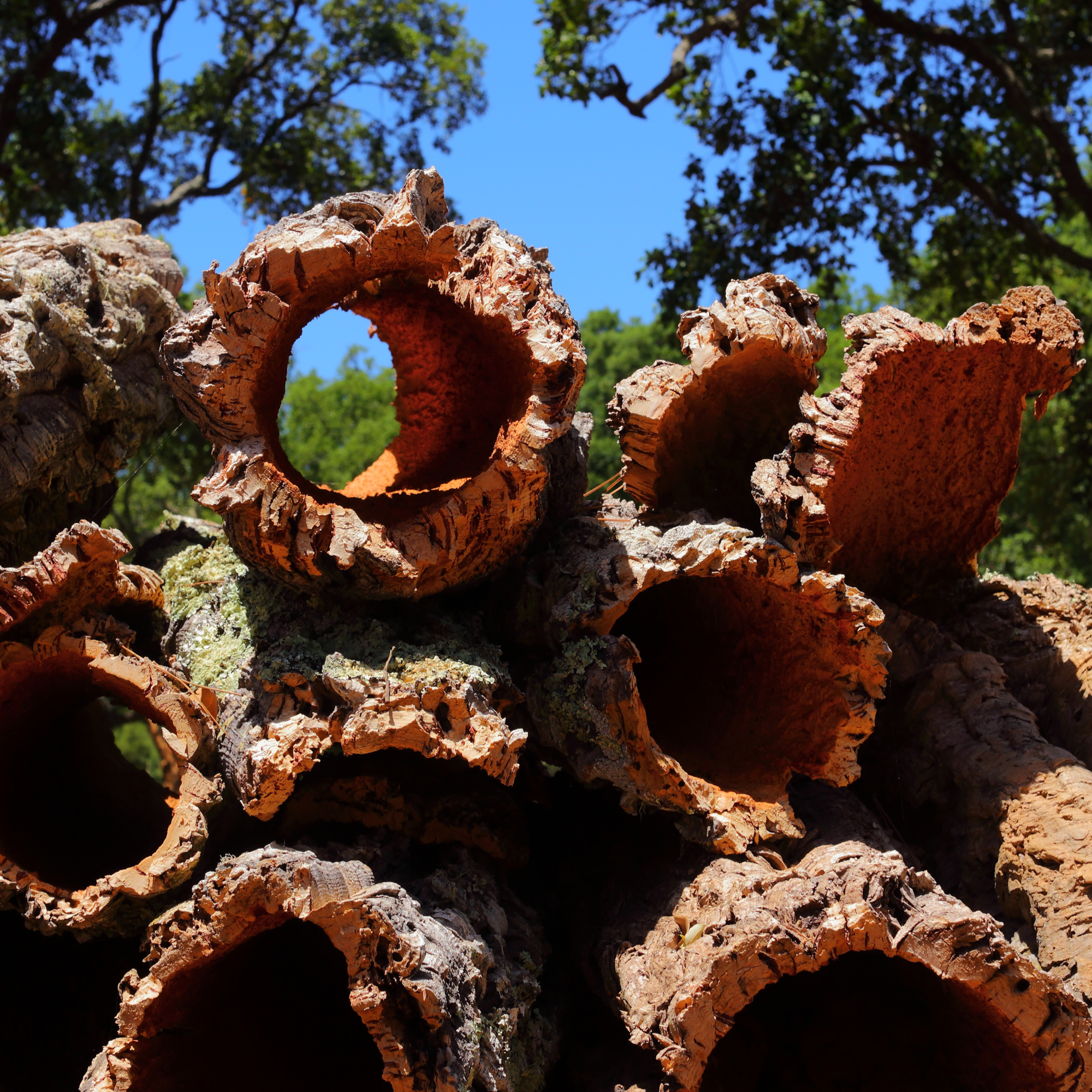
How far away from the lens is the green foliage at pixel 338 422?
42.4 ft

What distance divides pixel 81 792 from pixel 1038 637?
3.11 metres

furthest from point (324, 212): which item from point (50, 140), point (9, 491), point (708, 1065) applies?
point (50, 140)

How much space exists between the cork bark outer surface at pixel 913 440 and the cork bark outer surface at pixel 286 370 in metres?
0.67

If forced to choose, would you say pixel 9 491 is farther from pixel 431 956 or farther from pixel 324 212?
pixel 431 956

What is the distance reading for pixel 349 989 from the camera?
7.84 ft

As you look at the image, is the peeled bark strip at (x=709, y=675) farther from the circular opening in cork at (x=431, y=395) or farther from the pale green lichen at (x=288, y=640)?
the circular opening in cork at (x=431, y=395)

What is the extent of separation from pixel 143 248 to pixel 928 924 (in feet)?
10.9

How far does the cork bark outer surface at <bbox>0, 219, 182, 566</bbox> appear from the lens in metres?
3.19

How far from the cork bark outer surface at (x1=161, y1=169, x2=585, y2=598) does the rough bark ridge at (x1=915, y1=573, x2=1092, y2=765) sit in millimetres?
1754

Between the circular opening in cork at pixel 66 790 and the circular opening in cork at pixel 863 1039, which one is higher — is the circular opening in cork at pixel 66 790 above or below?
above

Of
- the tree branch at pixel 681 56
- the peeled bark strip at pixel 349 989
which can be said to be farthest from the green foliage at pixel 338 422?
the peeled bark strip at pixel 349 989

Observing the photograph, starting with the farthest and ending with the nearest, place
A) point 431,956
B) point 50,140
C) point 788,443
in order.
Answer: point 50,140 → point 788,443 → point 431,956

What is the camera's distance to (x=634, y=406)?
325 cm

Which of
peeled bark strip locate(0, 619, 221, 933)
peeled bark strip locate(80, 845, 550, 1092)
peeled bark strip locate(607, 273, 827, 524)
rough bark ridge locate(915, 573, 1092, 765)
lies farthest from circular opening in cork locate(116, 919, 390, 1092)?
rough bark ridge locate(915, 573, 1092, 765)
